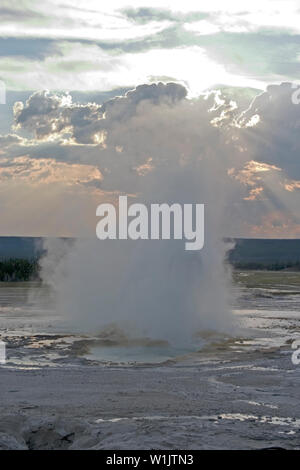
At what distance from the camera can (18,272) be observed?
242ft

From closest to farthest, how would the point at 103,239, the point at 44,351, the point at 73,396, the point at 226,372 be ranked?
the point at 73,396, the point at 226,372, the point at 44,351, the point at 103,239

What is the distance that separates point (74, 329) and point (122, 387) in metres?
12.1

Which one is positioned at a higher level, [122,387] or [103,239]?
[103,239]

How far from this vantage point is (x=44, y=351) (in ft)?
73.6

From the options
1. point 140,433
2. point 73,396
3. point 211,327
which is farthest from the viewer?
point 211,327

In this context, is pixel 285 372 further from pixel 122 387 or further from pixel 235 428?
pixel 235 428

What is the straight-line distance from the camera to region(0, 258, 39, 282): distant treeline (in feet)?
240

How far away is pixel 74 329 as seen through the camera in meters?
28.6

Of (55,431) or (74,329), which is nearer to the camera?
(55,431)

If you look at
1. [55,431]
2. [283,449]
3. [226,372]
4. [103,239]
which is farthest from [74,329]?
[283,449]

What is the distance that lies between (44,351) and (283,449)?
40.7 ft

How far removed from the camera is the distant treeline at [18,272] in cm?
7300

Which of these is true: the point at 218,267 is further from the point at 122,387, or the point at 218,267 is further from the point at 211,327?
the point at 122,387

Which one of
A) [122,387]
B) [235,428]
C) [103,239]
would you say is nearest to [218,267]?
[103,239]
